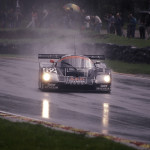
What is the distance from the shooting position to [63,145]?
734cm

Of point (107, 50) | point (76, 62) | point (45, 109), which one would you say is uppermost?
point (107, 50)

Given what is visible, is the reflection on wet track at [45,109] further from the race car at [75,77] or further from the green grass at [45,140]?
the green grass at [45,140]

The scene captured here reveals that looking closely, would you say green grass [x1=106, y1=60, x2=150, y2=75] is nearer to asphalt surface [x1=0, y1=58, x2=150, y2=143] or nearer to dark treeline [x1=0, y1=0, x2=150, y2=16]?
asphalt surface [x1=0, y1=58, x2=150, y2=143]

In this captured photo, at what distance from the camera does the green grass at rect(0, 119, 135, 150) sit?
7.19m

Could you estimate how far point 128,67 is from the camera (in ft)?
71.7

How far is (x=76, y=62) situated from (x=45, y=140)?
7.81 meters

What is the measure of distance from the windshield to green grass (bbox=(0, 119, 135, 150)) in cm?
667

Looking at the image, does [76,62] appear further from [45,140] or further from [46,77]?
[45,140]

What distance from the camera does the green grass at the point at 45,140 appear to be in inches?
283

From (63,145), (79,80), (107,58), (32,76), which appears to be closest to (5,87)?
(79,80)

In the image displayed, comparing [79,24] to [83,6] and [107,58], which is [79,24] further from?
[107,58]

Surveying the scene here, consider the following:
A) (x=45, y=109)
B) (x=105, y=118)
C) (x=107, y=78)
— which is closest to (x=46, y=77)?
(x=107, y=78)

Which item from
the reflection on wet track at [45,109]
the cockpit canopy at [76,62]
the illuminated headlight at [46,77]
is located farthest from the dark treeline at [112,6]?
the reflection on wet track at [45,109]

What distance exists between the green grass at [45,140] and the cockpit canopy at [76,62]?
6673 mm
